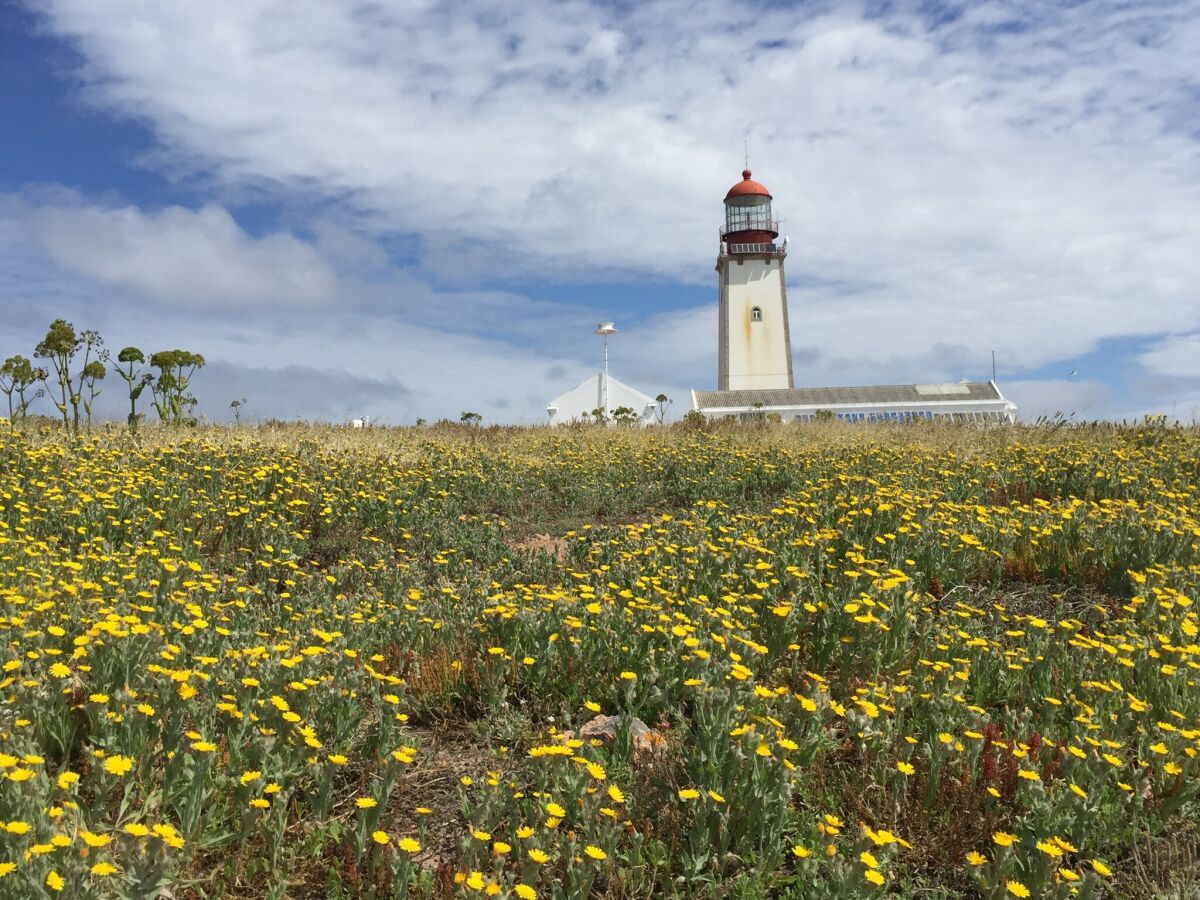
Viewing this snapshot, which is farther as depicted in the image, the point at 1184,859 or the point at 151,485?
the point at 151,485

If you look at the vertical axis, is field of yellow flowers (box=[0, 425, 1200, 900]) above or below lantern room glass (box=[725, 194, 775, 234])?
below

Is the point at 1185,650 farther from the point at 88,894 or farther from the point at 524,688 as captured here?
the point at 88,894

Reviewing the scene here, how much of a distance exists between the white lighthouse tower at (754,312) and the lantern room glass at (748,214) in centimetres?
6

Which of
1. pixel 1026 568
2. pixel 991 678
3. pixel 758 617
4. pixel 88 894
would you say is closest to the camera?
pixel 88 894

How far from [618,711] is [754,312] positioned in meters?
42.9

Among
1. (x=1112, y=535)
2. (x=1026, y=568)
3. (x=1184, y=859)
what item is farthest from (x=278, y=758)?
(x=1112, y=535)

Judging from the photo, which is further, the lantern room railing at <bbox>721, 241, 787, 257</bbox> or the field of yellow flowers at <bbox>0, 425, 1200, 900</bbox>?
the lantern room railing at <bbox>721, 241, 787, 257</bbox>

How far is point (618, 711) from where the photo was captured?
4.45m

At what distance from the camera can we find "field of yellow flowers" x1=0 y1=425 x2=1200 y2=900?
10.5ft

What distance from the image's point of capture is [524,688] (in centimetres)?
482

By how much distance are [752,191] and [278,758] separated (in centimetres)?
4742

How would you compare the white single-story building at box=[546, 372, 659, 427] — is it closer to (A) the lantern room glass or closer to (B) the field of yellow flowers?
(A) the lantern room glass

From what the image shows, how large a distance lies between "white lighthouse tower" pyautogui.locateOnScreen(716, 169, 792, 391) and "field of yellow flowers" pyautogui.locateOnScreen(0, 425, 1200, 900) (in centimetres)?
3694

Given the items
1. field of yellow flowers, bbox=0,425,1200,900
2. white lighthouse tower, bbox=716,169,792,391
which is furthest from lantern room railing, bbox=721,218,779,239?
field of yellow flowers, bbox=0,425,1200,900
